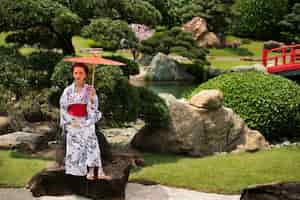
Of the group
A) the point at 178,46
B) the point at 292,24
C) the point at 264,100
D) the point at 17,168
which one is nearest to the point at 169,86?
the point at 178,46

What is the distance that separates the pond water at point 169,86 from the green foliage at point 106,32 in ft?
46.1

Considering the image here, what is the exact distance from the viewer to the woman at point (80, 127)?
24.3 feet

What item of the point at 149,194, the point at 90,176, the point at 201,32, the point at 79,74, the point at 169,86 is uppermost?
the point at 79,74

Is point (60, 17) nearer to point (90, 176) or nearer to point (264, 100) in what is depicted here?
point (90, 176)

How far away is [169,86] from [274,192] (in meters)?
19.7

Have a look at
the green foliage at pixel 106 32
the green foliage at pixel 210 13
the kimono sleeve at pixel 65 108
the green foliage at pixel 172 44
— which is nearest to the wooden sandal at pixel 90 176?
the kimono sleeve at pixel 65 108

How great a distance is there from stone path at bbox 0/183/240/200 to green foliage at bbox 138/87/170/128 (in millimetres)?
2060

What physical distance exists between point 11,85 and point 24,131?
2862 millimetres

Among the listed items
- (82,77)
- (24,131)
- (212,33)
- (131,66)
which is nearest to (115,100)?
(131,66)

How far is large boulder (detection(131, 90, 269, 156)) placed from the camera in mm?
10797

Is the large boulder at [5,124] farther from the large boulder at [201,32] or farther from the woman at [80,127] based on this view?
the large boulder at [201,32]

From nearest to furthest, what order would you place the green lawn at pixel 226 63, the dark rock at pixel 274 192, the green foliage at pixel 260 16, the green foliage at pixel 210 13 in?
the dark rock at pixel 274 192
the green lawn at pixel 226 63
the green foliage at pixel 210 13
the green foliage at pixel 260 16

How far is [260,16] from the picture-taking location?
3747 centimetres

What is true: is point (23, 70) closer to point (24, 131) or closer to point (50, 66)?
point (50, 66)
